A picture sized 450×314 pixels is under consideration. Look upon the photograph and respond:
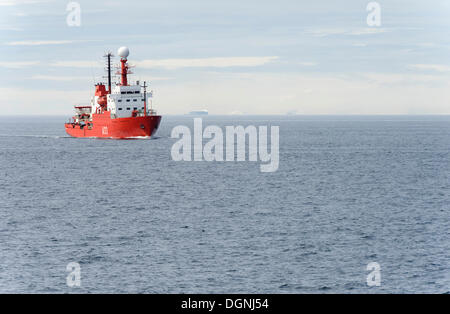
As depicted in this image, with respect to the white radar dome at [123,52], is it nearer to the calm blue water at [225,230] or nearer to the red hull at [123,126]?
the red hull at [123,126]

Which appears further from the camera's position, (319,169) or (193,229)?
(319,169)

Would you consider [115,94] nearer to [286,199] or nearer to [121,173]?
[121,173]

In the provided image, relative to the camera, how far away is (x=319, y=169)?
7625 cm

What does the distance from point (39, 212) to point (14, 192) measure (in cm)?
1364

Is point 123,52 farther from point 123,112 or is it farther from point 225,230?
point 225,230

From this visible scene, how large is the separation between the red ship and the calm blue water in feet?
132

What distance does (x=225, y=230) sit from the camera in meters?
37.6

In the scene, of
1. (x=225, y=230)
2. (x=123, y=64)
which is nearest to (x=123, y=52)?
(x=123, y=64)

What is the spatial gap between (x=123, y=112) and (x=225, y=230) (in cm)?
8065

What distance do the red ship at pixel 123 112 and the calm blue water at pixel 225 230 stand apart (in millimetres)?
40173

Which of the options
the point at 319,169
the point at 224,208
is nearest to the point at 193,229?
the point at 224,208

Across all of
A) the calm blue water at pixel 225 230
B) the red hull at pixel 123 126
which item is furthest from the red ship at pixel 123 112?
the calm blue water at pixel 225 230

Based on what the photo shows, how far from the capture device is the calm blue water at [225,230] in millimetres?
27345
